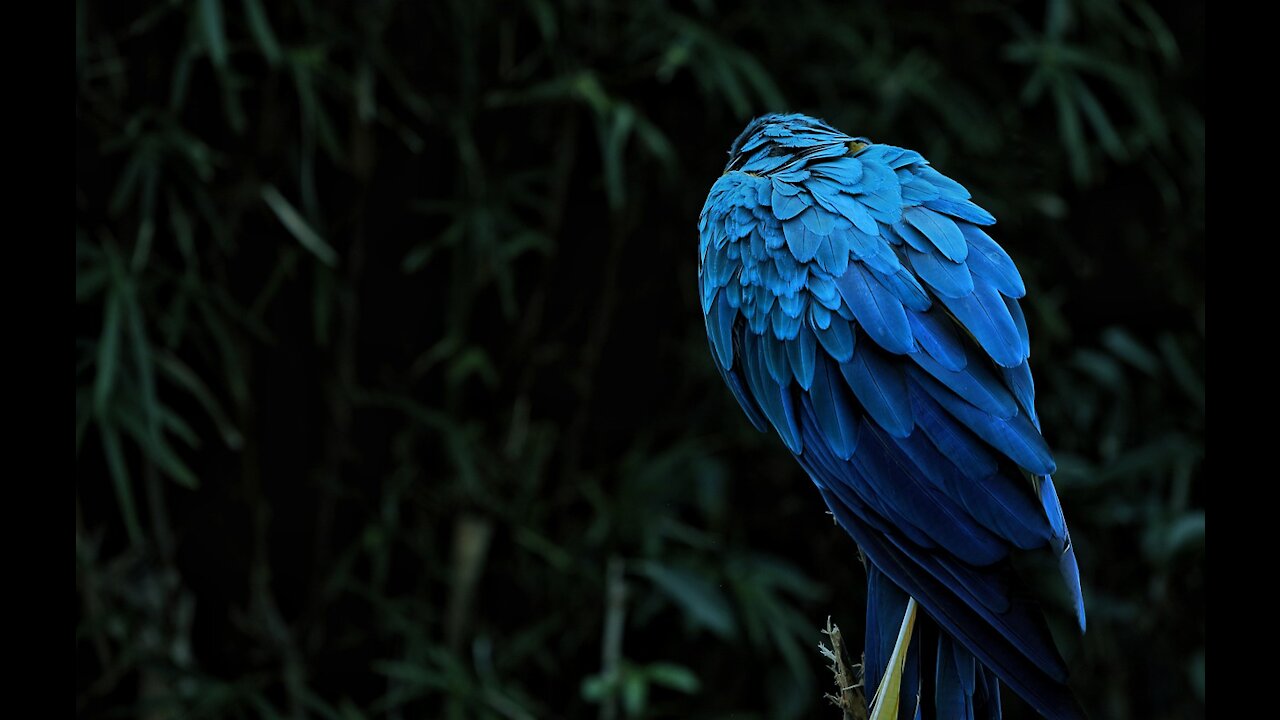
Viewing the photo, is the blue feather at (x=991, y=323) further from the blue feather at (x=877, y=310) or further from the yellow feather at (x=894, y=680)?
the yellow feather at (x=894, y=680)

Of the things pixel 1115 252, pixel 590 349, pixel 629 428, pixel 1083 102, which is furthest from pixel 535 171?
pixel 1115 252

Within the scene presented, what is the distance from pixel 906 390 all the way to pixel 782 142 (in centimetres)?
25

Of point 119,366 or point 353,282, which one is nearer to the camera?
point 119,366

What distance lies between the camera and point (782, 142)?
0.89 m

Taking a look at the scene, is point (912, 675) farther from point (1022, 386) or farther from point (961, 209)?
point (961, 209)

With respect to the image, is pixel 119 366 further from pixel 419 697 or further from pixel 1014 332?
pixel 1014 332

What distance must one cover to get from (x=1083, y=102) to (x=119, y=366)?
153cm

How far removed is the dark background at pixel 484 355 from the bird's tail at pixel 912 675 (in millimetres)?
883

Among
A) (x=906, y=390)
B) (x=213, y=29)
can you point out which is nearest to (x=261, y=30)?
(x=213, y=29)

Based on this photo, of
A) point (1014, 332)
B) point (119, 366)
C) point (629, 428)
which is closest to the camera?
point (1014, 332)

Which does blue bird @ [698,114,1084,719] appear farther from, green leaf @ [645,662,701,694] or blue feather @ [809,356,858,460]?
green leaf @ [645,662,701,694]

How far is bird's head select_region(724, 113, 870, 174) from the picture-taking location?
2.87ft

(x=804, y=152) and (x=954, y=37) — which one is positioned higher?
(x=954, y=37)

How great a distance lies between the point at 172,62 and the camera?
1.63 m
